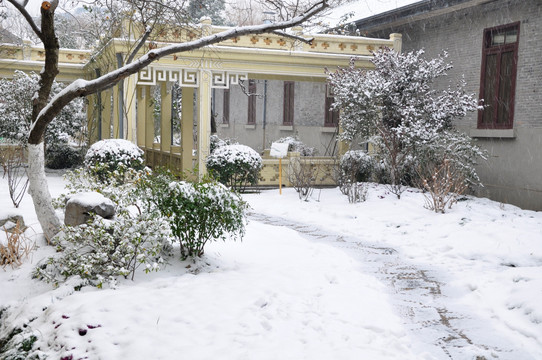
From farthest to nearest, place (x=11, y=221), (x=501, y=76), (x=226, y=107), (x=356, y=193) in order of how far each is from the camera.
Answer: (x=226, y=107), (x=501, y=76), (x=356, y=193), (x=11, y=221)

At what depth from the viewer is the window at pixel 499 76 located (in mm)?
11797

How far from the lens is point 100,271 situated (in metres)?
5.60

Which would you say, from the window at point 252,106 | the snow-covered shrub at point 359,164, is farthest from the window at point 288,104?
the snow-covered shrub at point 359,164

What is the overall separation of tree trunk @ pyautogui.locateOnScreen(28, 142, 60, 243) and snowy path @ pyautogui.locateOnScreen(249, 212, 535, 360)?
3.79m

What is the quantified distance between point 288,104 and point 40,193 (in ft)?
54.8

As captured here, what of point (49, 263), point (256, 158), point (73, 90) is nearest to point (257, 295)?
point (49, 263)

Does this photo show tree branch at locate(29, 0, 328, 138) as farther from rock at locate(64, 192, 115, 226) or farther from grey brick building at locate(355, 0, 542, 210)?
grey brick building at locate(355, 0, 542, 210)

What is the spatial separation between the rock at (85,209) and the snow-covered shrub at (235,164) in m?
5.97

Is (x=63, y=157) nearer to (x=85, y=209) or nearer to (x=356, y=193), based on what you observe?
(x=356, y=193)

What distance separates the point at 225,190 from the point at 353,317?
2184 millimetres

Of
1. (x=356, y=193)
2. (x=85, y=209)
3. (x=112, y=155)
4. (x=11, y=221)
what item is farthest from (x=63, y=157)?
(x=85, y=209)

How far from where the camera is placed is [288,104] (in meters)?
22.4

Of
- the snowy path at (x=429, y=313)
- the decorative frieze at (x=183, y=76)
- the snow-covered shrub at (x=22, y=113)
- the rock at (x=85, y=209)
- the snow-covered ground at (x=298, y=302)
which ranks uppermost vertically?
the decorative frieze at (x=183, y=76)

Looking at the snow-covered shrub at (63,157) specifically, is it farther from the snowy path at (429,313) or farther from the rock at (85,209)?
the snowy path at (429,313)
